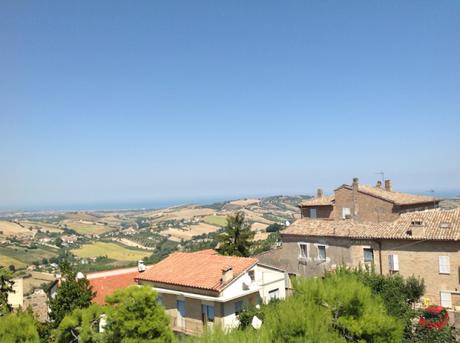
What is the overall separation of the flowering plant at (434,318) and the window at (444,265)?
6124 millimetres

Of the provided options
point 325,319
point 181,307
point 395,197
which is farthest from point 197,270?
point 395,197

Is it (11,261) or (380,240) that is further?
(11,261)

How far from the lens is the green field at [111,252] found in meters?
92.4

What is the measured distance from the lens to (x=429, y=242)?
2747cm

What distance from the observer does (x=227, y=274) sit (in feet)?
74.2

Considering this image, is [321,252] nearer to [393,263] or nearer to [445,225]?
[393,263]

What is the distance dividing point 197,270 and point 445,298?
16.3 meters

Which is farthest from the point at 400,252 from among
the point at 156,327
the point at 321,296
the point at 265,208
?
the point at 265,208

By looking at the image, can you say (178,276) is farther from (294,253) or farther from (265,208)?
(265,208)

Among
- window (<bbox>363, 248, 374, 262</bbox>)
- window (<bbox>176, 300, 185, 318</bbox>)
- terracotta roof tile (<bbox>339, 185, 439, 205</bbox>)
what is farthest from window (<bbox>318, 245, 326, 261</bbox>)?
window (<bbox>176, 300, 185, 318</bbox>)

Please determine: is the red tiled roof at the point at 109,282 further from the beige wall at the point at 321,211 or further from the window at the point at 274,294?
the beige wall at the point at 321,211

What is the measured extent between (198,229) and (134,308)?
118 meters

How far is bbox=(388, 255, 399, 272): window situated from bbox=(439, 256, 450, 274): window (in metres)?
2.94

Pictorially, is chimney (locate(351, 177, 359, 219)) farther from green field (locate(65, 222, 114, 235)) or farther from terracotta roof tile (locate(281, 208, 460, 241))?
green field (locate(65, 222, 114, 235))
